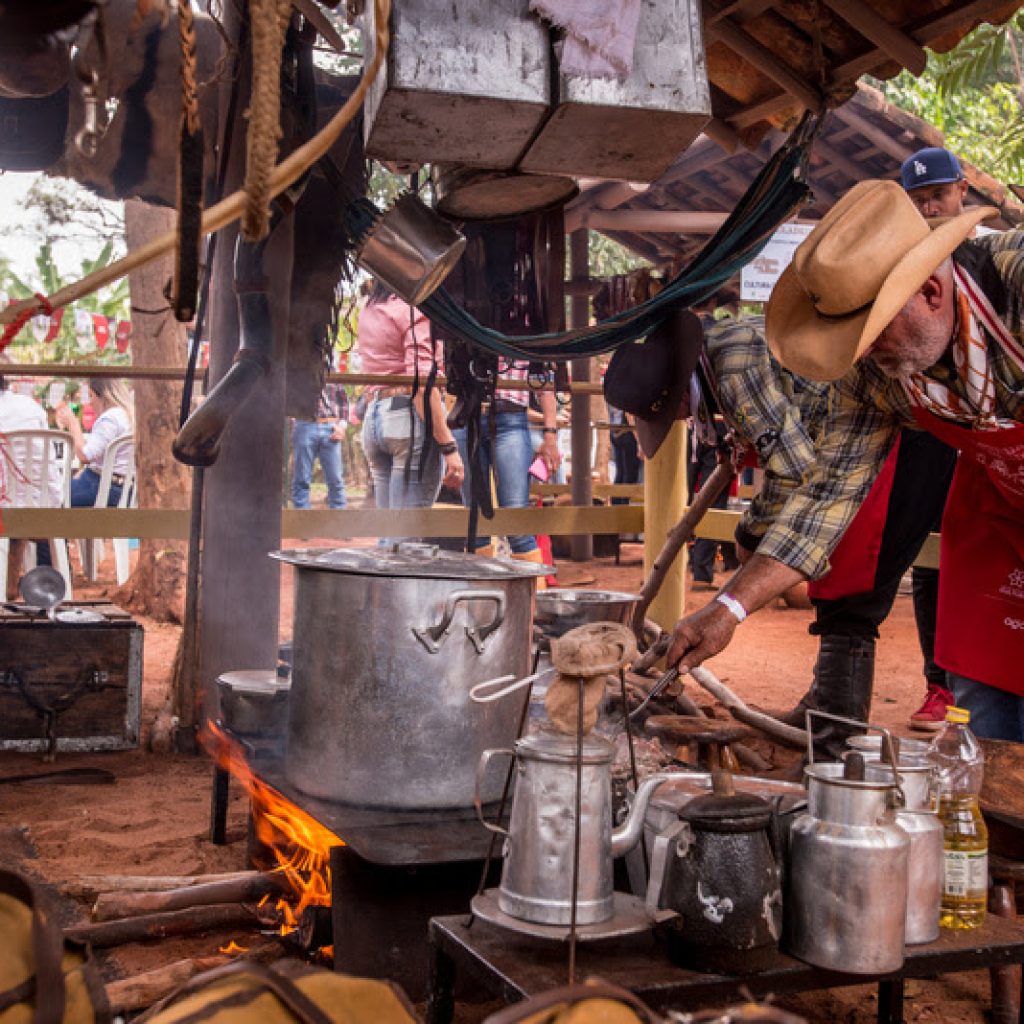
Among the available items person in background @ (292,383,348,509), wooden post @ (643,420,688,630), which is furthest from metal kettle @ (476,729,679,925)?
person in background @ (292,383,348,509)

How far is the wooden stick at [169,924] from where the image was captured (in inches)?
110

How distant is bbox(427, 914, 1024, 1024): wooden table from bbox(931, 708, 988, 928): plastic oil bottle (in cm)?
5

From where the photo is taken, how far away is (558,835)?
5.85 ft

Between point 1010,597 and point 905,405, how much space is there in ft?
2.09

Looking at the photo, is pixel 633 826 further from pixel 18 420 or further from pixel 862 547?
pixel 18 420

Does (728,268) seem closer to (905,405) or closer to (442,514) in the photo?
(905,405)

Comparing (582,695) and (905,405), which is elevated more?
(905,405)

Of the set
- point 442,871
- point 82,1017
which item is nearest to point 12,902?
point 82,1017

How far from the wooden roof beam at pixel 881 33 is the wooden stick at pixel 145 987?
Result: 3309 millimetres

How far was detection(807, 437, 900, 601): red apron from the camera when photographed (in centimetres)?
444

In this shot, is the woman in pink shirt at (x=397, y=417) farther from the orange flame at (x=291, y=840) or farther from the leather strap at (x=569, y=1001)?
the leather strap at (x=569, y=1001)

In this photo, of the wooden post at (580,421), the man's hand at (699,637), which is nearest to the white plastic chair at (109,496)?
the wooden post at (580,421)

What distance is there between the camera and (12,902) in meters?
1.23

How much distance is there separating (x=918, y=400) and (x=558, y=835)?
5.34 feet
